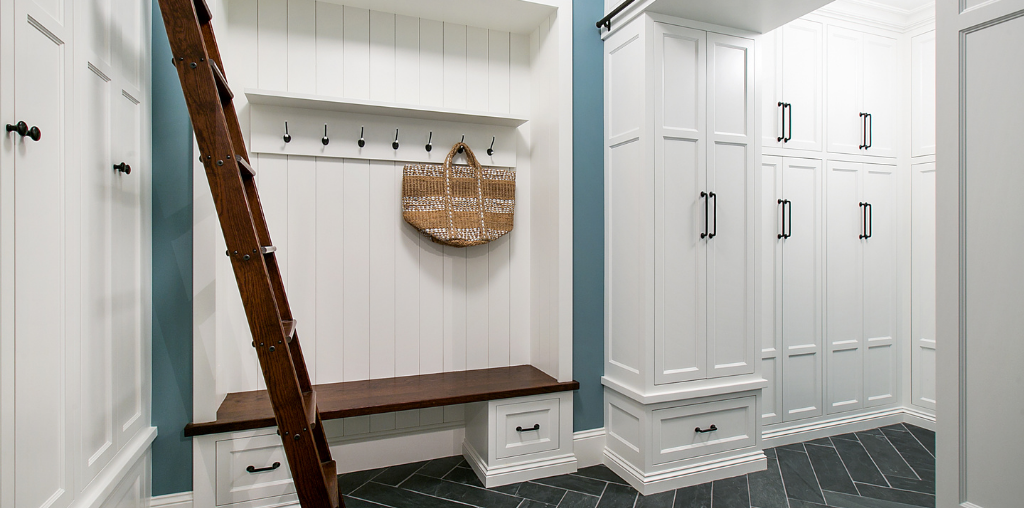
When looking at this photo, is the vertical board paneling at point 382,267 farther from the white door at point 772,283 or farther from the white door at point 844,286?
the white door at point 844,286

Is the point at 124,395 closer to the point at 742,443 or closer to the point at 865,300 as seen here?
the point at 742,443

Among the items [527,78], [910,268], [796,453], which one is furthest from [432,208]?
[910,268]

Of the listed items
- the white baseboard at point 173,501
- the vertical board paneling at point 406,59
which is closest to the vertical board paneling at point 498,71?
the vertical board paneling at point 406,59

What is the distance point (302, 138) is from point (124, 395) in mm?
1268

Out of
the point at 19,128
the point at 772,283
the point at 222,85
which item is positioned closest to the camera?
the point at 19,128

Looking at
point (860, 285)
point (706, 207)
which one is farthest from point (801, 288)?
point (706, 207)

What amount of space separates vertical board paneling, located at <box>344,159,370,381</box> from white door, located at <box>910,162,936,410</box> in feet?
10.9

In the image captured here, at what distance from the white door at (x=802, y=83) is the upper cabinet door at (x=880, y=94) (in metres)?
0.41

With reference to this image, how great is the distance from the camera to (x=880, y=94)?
3.18 meters

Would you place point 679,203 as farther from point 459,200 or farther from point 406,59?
point 406,59

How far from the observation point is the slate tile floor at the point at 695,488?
2.19m

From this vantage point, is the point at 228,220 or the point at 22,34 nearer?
the point at 22,34

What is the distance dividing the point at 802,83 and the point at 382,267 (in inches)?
102

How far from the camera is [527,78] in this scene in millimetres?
2826
